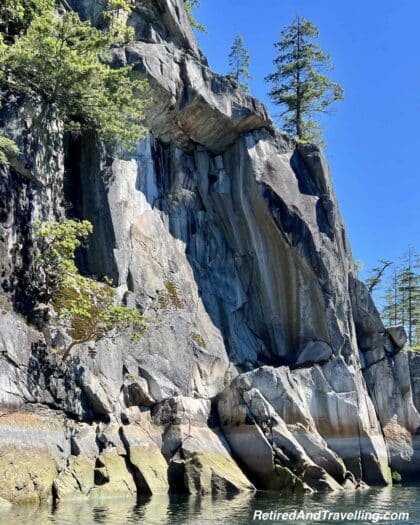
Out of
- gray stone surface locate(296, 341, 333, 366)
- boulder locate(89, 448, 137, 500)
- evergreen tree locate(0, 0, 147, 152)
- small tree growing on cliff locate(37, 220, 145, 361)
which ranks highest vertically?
evergreen tree locate(0, 0, 147, 152)

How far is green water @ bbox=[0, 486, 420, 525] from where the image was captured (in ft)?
44.5

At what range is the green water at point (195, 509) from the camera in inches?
534

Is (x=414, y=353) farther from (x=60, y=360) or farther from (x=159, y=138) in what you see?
(x=60, y=360)

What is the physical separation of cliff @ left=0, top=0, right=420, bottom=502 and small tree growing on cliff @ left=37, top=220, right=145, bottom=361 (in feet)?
2.46

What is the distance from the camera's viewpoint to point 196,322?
89.9 feet

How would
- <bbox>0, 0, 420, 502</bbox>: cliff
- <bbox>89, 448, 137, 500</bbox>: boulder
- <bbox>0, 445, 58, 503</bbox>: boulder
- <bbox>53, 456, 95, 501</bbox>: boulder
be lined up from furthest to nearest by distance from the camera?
<bbox>0, 0, 420, 502</bbox>: cliff → <bbox>89, 448, 137, 500</bbox>: boulder → <bbox>53, 456, 95, 501</bbox>: boulder → <bbox>0, 445, 58, 503</bbox>: boulder

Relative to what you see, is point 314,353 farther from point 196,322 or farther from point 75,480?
point 75,480

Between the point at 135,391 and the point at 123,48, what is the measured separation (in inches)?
601

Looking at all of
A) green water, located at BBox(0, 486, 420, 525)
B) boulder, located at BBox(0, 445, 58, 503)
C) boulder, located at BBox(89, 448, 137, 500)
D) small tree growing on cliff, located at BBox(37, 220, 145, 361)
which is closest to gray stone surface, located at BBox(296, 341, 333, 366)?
green water, located at BBox(0, 486, 420, 525)

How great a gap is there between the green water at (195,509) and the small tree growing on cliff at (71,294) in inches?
210

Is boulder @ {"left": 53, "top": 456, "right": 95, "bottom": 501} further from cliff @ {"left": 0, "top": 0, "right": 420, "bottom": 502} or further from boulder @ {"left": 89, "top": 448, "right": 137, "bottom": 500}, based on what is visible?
boulder @ {"left": 89, "top": 448, "right": 137, "bottom": 500}

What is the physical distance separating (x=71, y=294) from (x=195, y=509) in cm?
846

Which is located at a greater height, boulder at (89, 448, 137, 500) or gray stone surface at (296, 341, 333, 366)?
gray stone surface at (296, 341, 333, 366)

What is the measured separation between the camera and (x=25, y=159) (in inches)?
811
